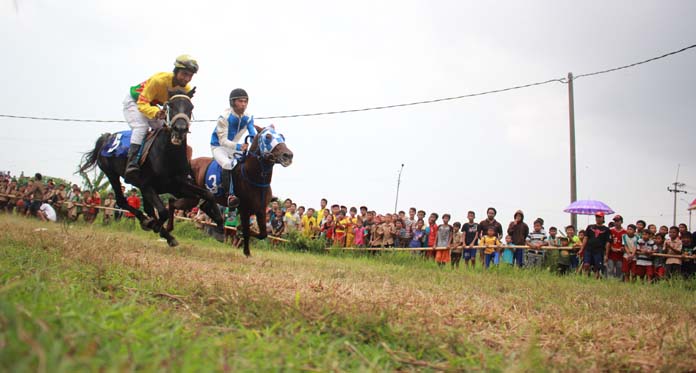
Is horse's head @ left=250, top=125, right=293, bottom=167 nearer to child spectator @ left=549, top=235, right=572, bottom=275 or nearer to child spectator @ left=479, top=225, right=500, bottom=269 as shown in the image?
child spectator @ left=479, top=225, right=500, bottom=269

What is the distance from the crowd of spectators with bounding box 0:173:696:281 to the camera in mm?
12562

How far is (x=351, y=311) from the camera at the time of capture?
380cm

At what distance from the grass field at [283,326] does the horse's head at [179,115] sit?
262 centimetres

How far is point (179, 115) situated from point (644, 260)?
10.7 meters

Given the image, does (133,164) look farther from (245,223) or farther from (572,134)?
(572,134)

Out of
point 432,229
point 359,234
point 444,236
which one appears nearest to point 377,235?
point 359,234

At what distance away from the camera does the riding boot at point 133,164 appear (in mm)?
9031

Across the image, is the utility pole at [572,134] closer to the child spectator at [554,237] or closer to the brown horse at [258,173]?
the child spectator at [554,237]

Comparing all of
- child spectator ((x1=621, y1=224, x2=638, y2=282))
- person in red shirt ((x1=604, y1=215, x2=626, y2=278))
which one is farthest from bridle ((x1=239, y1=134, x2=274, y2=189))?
child spectator ((x1=621, y1=224, x2=638, y2=282))

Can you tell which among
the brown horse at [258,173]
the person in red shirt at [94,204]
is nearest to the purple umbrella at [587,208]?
the brown horse at [258,173]

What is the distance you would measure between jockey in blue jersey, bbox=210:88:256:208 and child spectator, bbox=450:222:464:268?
21.0 ft

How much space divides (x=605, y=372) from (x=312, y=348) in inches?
62.7

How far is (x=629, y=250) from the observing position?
1274cm

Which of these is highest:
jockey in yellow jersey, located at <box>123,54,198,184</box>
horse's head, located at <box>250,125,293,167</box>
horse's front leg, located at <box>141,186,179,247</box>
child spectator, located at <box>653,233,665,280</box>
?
jockey in yellow jersey, located at <box>123,54,198,184</box>
